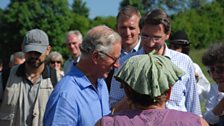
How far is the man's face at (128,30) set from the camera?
6.25 metres

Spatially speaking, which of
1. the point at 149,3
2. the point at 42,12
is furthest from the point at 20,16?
the point at 149,3

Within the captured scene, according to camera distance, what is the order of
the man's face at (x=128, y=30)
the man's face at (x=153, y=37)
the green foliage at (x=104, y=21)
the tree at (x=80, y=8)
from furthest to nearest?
1. the tree at (x=80, y=8)
2. the green foliage at (x=104, y=21)
3. the man's face at (x=128, y=30)
4. the man's face at (x=153, y=37)

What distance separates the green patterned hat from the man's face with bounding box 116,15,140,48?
9.95ft

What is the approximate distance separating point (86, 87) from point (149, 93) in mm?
Answer: 951

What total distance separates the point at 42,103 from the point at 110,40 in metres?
2.16

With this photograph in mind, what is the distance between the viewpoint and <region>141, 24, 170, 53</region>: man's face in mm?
4898

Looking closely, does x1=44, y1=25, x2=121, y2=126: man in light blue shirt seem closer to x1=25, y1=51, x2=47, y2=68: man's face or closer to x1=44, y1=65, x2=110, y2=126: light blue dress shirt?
x1=44, y1=65, x2=110, y2=126: light blue dress shirt

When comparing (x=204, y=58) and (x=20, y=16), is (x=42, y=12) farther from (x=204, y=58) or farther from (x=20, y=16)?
(x=204, y=58)

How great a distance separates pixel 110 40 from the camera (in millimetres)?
4027

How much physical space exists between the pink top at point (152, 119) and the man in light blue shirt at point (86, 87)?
661 mm

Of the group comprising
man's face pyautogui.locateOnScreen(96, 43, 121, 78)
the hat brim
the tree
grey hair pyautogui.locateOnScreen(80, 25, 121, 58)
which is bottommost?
the tree

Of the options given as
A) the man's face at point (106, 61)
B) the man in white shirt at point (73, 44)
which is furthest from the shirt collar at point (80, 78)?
the man in white shirt at point (73, 44)

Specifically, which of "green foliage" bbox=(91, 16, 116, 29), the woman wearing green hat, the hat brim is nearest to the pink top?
the woman wearing green hat

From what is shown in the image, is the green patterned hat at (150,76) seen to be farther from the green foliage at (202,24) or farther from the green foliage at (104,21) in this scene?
the green foliage at (104,21)
